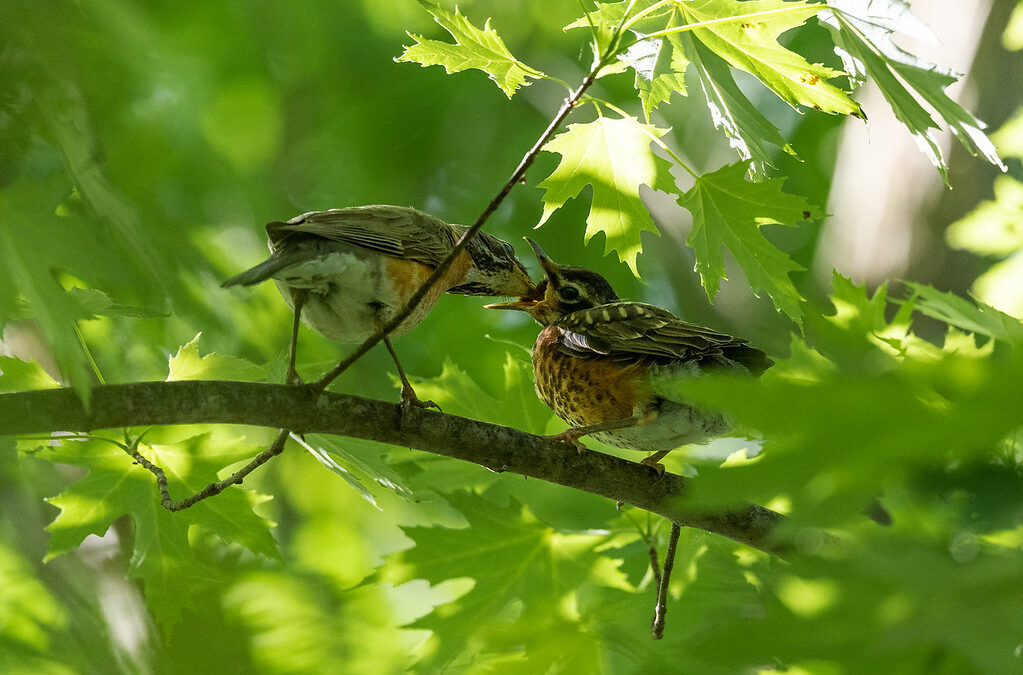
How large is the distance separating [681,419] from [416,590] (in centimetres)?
332

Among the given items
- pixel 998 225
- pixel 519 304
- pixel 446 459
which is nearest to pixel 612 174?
pixel 446 459

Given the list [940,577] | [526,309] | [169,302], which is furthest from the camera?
[526,309]

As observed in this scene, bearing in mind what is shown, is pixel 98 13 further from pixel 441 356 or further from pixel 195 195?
pixel 441 356

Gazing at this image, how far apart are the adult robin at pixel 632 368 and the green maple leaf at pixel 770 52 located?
0.88m

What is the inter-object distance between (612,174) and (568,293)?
1.11 m

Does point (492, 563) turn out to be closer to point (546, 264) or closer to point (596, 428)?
point (596, 428)

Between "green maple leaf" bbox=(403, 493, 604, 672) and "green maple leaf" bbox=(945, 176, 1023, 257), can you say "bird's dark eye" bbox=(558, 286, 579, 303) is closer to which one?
"green maple leaf" bbox=(403, 493, 604, 672)

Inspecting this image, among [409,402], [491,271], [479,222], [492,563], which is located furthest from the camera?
[491,271]

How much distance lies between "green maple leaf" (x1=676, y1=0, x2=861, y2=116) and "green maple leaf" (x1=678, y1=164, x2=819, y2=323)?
0.68 feet

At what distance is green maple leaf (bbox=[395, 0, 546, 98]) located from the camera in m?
1.96

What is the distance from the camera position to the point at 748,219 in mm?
2135

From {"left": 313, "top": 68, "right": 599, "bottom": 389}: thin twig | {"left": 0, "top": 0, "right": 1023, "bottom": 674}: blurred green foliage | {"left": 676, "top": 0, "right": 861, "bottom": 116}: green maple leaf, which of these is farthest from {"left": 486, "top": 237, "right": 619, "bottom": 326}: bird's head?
{"left": 313, "top": 68, "right": 599, "bottom": 389}: thin twig

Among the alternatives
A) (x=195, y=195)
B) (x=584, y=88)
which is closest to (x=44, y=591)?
(x=195, y=195)

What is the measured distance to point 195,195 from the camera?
4.62 m
